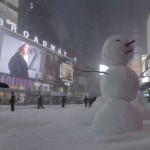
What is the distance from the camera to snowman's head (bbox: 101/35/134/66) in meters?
7.11

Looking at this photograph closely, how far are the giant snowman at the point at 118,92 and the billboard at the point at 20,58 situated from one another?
4463cm

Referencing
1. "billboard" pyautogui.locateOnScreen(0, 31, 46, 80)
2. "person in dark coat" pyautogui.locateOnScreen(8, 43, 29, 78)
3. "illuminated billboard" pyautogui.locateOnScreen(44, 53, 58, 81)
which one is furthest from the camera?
"illuminated billboard" pyautogui.locateOnScreen(44, 53, 58, 81)

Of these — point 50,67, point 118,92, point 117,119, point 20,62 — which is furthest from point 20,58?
point 117,119

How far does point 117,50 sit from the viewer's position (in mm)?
7082

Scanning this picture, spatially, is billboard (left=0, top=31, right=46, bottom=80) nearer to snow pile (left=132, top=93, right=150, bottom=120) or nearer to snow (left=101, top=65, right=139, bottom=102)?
snow pile (left=132, top=93, right=150, bottom=120)

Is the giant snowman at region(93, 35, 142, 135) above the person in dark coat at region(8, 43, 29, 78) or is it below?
below

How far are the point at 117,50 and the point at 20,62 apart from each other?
48.9 metres

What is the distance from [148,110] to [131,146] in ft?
22.2

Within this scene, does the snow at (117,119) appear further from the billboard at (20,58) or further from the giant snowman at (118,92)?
the billboard at (20,58)

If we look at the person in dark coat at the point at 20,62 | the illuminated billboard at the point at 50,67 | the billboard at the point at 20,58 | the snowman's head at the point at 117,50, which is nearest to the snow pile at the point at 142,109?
the snowman's head at the point at 117,50

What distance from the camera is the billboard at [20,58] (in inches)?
1976

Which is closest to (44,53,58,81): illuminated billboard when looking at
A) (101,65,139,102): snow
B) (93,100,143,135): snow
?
(101,65,139,102): snow

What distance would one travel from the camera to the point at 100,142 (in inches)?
→ 224

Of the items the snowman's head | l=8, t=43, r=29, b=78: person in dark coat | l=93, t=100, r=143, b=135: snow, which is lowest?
l=93, t=100, r=143, b=135: snow
